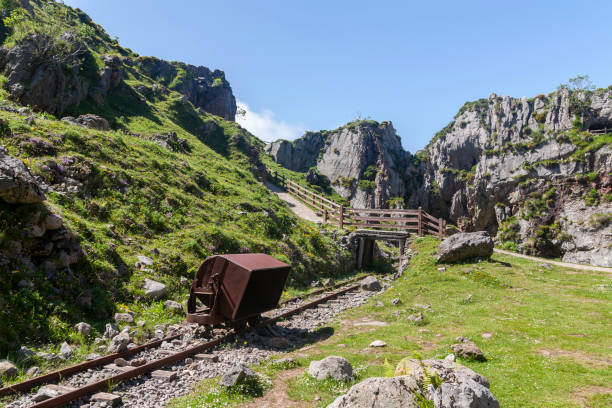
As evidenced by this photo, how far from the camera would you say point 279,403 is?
630cm

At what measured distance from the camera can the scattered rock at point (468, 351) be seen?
7566mm

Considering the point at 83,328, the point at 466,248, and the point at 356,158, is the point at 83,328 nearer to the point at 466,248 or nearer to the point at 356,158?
the point at 466,248

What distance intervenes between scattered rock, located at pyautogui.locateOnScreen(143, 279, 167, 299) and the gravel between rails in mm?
2143

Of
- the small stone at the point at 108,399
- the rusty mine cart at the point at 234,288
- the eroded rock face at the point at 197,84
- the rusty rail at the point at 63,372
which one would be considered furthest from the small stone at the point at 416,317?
the eroded rock face at the point at 197,84

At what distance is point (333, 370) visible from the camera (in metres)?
7.11

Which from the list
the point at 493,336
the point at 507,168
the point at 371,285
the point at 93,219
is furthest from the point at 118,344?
the point at 507,168

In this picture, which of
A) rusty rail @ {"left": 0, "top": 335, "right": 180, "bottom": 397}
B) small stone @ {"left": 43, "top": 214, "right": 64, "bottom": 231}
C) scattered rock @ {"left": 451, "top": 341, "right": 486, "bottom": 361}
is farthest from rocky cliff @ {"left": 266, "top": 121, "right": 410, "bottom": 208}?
rusty rail @ {"left": 0, "top": 335, "right": 180, "bottom": 397}

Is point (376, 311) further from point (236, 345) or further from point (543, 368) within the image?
point (543, 368)

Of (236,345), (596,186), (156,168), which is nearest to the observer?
(236,345)

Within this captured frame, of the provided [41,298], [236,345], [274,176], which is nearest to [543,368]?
[236,345]

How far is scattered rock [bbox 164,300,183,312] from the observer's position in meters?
11.5

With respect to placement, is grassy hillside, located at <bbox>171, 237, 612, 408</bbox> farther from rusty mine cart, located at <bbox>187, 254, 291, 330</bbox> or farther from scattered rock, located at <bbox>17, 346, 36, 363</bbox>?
scattered rock, located at <bbox>17, 346, 36, 363</bbox>

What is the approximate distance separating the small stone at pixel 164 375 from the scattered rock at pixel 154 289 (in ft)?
15.9

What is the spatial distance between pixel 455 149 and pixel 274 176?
40.6m
